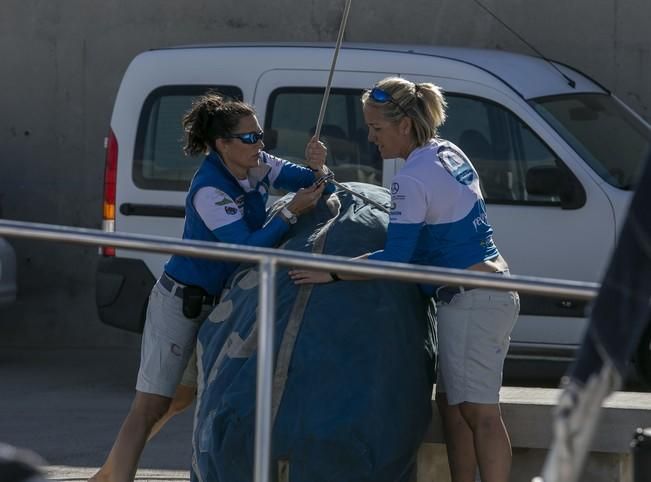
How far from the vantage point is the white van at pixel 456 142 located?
7.53 metres

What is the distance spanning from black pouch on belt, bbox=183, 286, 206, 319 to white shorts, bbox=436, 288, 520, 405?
0.90 meters

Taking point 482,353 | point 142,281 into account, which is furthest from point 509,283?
point 142,281

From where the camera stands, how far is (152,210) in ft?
26.1

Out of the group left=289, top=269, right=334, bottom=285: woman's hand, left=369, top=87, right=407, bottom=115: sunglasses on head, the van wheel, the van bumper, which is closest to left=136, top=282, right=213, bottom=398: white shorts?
left=289, top=269, right=334, bottom=285: woman's hand

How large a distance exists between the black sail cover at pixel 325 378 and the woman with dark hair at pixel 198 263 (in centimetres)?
16

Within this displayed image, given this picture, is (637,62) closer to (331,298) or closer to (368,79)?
(368,79)

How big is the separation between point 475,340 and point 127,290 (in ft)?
12.2

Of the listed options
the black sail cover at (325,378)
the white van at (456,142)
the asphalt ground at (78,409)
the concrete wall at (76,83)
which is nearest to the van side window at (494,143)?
the white van at (456,142)

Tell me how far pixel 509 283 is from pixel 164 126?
186 inches

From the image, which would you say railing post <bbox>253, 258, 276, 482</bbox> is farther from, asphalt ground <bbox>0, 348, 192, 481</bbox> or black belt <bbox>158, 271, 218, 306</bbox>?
asphalt ground <bbox>0, 348, 192, 481</bbox>

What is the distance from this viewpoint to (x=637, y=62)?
31.6ft

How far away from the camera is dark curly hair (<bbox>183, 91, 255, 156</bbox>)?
497cm

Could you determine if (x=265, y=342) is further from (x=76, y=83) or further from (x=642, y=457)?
(x=76, y=83)

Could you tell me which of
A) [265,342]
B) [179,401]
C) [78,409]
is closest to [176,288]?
[179,401]
